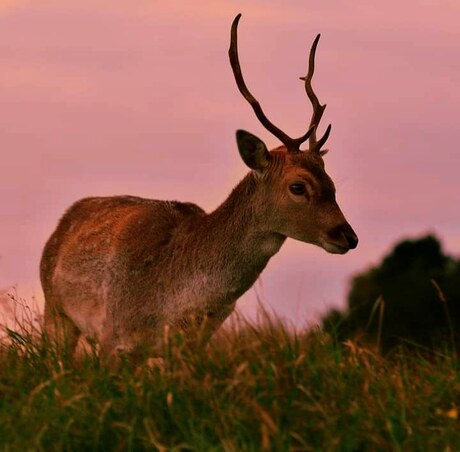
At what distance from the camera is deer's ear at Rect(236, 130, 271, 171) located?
1046 cm

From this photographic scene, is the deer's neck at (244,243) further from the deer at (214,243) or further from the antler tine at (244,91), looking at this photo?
the antler tine at (244,91)

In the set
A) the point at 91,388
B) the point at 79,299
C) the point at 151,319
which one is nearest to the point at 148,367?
the point at 91,388

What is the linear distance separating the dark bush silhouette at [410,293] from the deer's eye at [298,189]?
27413 millimetres

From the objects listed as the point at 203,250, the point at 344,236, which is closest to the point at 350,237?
the point at 344,236

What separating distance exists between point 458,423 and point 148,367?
182 centimetres

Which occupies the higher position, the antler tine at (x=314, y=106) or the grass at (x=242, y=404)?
the antler tine at (x=314, y=106)

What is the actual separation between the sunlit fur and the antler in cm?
15

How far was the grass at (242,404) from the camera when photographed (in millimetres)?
7422

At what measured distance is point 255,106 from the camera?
1098 centimetres

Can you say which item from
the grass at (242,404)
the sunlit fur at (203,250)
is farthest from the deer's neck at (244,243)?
the grass at (242,404)

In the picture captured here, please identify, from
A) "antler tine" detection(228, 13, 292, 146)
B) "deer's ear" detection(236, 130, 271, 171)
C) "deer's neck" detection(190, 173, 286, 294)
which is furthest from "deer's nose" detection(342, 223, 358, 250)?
"antler tine" detection(228, 13, 292, 146)

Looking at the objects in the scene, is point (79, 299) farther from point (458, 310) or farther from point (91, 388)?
point (458, 310)

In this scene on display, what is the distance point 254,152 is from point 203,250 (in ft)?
2.70

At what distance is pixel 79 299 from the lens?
11727 mm
